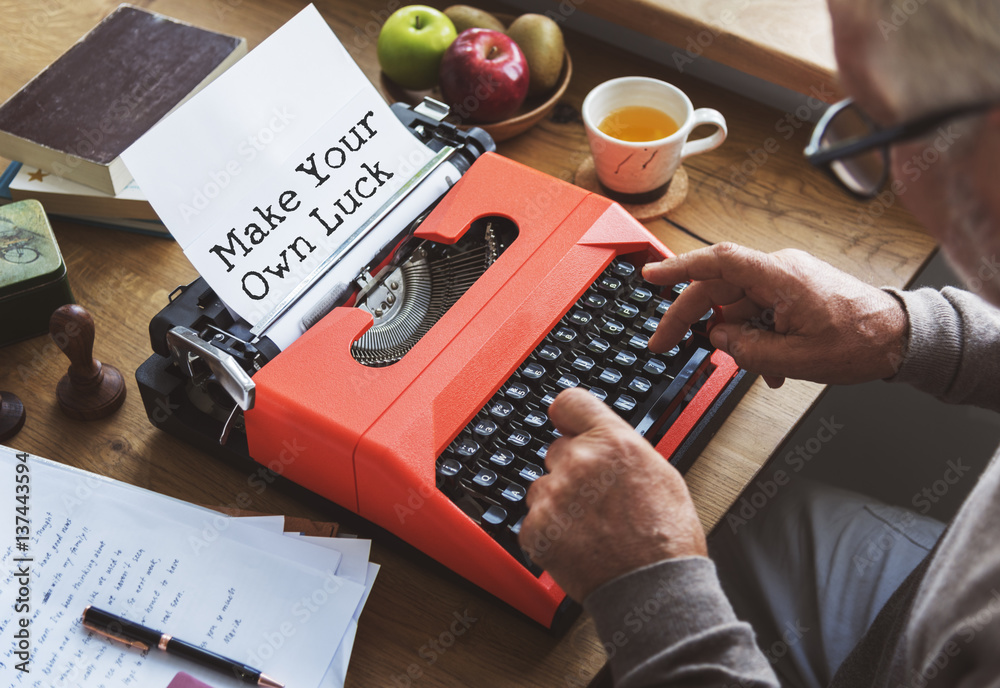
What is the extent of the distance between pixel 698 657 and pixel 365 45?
4.22ft

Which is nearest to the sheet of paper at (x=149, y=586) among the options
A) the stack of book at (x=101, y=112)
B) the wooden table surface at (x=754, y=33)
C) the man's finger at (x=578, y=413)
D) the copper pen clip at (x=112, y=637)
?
the copper pen clip at (x=112, y=637)

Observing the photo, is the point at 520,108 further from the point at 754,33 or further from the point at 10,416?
the point at 10,416

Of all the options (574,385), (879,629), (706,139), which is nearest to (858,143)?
(574,385)

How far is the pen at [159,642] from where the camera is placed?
3.11ft

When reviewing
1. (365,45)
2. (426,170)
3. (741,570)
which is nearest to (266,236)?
(426,170)

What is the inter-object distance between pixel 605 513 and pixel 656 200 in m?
0.71

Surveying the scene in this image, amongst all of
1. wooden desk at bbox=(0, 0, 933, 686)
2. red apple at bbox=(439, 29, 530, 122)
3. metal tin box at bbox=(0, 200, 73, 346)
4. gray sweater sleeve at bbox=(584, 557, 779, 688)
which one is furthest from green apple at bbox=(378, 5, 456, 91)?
gray sweater sleeve at bbox=(584, 557, 779, 688)

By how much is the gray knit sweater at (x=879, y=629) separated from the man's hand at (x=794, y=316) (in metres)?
0.26

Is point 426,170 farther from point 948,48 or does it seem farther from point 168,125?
point 948,48

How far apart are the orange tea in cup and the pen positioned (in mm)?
937

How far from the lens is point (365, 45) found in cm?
166

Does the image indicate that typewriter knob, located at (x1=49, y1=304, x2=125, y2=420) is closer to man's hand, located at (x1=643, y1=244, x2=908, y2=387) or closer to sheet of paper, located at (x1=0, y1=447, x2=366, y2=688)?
sheet of paper, located at (x1=0, y1=447, x2=366, y2=688)

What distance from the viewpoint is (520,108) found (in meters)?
1.55

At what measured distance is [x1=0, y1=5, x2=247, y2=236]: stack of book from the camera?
51.9 inches
